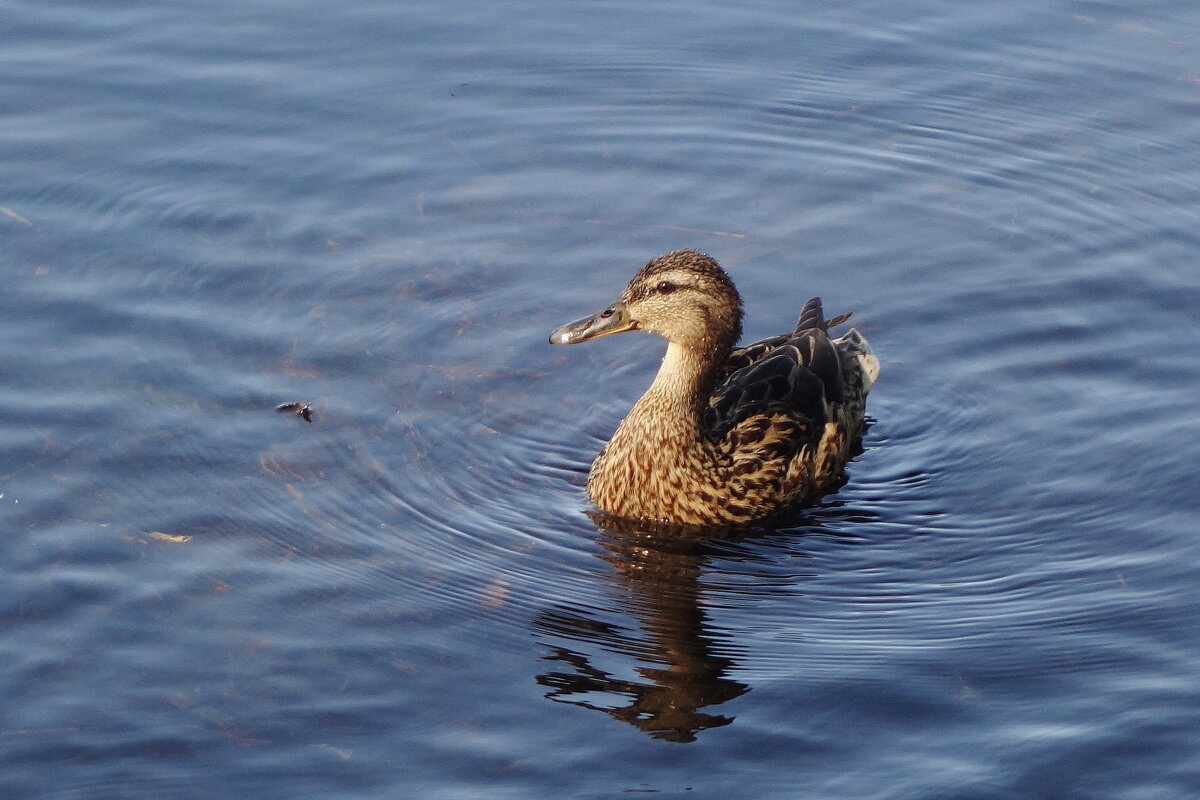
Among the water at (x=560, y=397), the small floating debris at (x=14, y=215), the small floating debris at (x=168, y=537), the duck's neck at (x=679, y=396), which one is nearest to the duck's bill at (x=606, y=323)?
the duck's neck at (x=679, y=396)

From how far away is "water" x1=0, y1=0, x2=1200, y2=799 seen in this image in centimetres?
660

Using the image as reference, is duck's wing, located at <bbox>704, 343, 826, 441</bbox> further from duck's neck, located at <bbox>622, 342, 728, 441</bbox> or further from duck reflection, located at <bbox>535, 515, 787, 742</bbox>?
duck reflection, located at <bbox>535, 515, 787, 742</bbox>

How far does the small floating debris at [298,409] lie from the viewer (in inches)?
352

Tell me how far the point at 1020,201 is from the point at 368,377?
4844 millimetres

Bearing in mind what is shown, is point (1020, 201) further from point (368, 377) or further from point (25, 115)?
point (25, 115)

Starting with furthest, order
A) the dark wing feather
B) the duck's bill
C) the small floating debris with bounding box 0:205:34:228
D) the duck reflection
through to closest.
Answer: the small floating debris with bounding box 0:205:34:228 → the dark wing feather → the duck's bill → the duck reflection

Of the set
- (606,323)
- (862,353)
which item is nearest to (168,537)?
(606,323)

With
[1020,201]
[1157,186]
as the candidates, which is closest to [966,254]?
[1020,201]

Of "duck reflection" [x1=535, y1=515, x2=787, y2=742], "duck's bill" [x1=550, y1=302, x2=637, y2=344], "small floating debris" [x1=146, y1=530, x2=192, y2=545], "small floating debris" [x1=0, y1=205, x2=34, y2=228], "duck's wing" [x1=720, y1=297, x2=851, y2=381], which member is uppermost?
"small floating debris" [x1=0, y1=205, x2=34, y2=228]

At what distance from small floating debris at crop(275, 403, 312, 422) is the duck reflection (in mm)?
1749

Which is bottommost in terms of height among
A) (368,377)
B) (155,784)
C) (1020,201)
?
(155,784)

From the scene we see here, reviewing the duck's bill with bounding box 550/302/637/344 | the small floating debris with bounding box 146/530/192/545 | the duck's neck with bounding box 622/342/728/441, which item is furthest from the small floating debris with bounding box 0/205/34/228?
→ the duck's neck with bounding box 622/342/728/441

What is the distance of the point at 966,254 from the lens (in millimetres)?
10969

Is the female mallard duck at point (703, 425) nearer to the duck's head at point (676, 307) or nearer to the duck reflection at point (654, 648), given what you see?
the duck's head at point (676, 307)
